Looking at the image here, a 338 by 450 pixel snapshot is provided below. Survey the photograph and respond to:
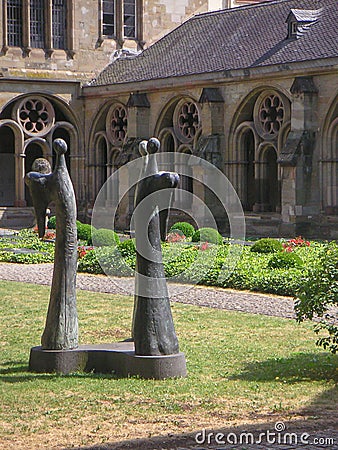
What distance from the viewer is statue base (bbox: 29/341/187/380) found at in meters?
10.6

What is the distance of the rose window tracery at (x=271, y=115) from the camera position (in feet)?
98.1

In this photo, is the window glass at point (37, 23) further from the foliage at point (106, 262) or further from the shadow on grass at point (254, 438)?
the shadow on grass at point (254, 438)

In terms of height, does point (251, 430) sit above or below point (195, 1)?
below

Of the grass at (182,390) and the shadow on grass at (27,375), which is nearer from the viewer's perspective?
the grass at (182,390)

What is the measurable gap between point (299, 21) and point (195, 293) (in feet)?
48.2

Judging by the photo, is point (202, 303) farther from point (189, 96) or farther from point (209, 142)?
point (189, 96)

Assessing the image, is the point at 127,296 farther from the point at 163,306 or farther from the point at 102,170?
the point at 102,170

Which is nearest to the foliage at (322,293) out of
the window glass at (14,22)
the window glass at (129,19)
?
the window glass at (14,22)

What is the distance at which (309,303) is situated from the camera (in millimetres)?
10859

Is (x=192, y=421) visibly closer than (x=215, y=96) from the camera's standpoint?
Yes

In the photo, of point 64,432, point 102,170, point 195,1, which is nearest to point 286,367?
point 64,432

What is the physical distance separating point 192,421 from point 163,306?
199cm

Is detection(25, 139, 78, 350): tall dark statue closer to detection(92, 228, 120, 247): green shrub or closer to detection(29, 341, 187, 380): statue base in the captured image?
detection(29, 341, 187, 380): statue base

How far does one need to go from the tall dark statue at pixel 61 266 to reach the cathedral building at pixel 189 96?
1720 cm
